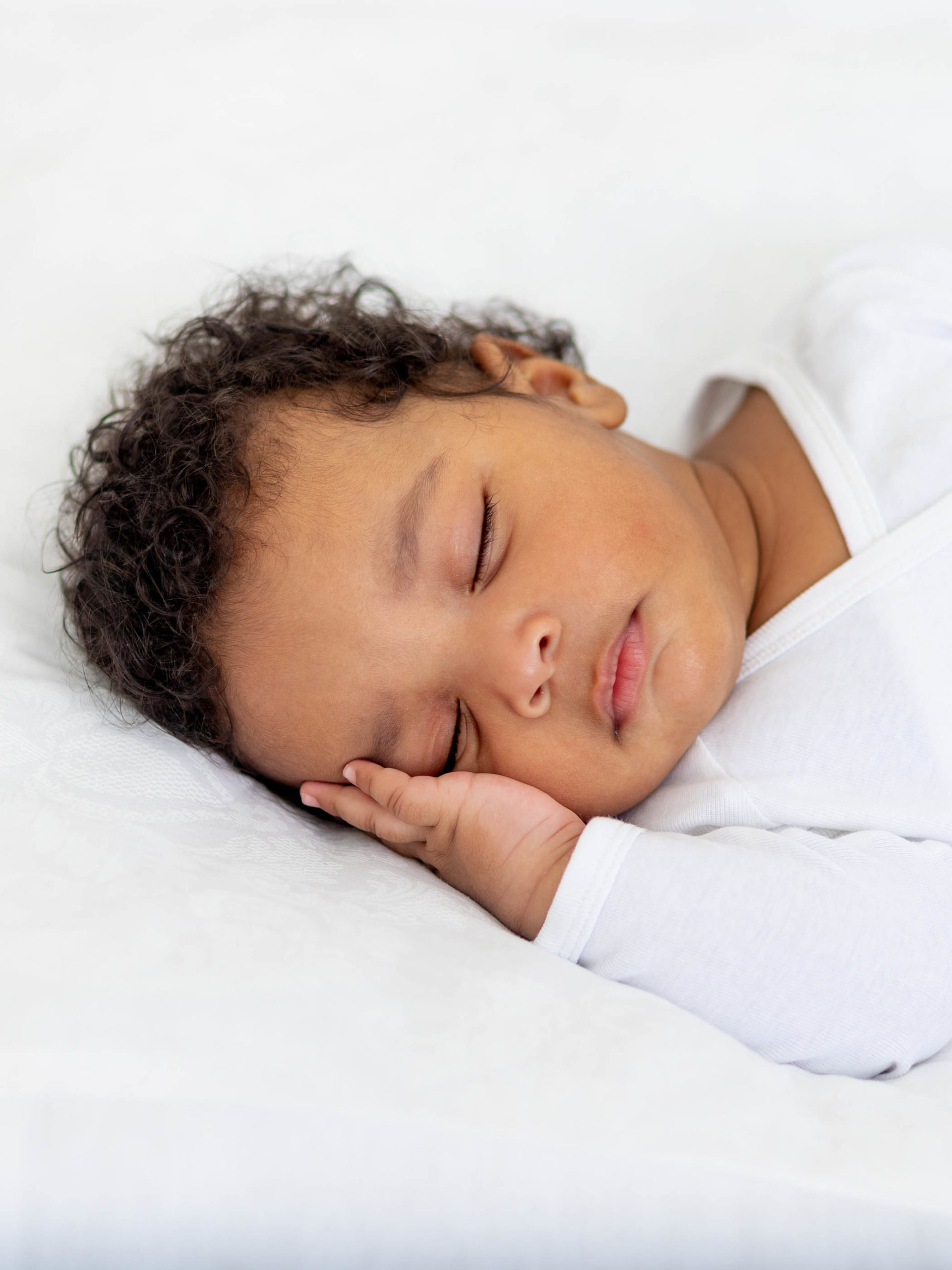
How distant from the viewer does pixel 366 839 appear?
118 centimetres

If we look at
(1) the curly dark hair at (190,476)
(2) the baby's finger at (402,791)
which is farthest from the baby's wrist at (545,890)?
(1) the curly dark hair at (190,476)

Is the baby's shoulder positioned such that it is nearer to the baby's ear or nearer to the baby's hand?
the baby's ear

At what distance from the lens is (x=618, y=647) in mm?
1090

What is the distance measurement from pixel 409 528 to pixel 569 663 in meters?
0.21

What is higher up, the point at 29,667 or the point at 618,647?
the point at 618,647

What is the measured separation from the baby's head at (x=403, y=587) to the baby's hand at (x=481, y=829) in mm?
37

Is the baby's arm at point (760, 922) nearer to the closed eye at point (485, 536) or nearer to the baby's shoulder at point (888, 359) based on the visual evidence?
the closed eye at point (485, 536)

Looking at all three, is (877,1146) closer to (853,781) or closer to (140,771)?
(853,781)

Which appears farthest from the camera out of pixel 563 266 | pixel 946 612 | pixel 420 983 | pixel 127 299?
pixel 563 266

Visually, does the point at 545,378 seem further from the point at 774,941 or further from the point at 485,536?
the point at 774,941

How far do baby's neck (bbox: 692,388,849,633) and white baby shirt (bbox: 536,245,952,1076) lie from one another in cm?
3

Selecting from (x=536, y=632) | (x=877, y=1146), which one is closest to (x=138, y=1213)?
(x=877, y=1146)

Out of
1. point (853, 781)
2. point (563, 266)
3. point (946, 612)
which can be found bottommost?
point (853, 781)

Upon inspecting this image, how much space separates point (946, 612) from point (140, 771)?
0.87m
